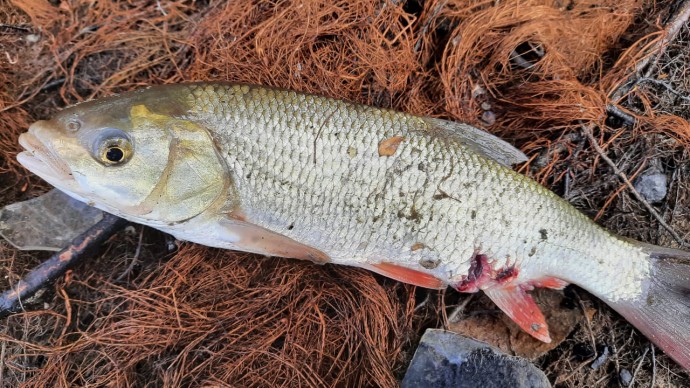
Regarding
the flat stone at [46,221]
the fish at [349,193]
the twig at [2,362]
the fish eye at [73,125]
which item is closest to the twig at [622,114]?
the fish at [349,193]

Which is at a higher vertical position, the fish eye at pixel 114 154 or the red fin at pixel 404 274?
the fish eye at pixel 114 154

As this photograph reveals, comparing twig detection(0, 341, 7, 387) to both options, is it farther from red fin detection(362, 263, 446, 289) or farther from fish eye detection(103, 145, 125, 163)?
red fin detection(362, 263, 446, 289)

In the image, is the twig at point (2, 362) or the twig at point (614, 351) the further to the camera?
the twig at point (614, 351)

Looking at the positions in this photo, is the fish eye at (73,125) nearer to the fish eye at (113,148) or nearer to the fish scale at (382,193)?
the fish eye at (113,148)

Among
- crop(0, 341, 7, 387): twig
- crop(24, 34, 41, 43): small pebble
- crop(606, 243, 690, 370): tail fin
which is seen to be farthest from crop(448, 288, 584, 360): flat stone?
crop(24, 34, 41, 43): small pebble

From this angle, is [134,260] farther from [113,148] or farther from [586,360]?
[586,360]

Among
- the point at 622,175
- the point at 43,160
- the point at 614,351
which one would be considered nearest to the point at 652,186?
the point at 622,175
